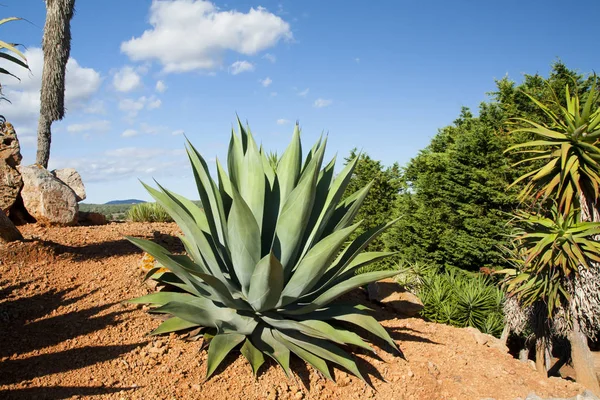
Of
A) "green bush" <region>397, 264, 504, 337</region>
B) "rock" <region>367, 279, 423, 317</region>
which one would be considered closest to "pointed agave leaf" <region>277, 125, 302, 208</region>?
"rock" <region>367, 279, 423, 317</region>

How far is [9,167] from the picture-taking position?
804 centimetres

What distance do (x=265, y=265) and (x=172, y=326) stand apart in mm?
1137

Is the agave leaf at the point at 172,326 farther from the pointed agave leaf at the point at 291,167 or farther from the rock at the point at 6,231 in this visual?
the rock at the point at 6,231

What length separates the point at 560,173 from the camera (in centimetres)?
538

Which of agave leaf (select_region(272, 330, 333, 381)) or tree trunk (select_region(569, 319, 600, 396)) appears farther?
tree trunk (select_region(569, 319, 600, 396))

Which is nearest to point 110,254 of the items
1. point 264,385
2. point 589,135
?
point 264,385

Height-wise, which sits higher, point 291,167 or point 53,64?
point 53,64

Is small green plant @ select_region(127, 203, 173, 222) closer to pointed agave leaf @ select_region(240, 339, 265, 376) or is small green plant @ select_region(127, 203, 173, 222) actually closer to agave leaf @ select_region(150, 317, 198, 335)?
agave leaf @ select_region(150, 317, 198, 335)

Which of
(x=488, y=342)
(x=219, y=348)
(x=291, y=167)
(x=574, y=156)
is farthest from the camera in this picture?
(x=574, y=156)

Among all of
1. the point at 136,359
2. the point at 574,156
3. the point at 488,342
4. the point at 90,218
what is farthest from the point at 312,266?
the point at 90,218

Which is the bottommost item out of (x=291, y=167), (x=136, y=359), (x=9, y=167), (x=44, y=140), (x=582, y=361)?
(x=582, y=361)

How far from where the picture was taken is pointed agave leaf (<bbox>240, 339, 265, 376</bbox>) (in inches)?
126

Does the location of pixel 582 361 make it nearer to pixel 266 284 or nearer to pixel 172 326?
pixel 266 284

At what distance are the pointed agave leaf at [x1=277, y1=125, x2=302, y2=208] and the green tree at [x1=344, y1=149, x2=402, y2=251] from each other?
9629 mm
